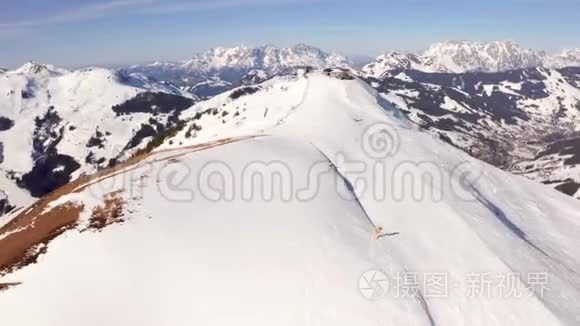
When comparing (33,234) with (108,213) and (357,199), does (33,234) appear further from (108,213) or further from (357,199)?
(357,199)

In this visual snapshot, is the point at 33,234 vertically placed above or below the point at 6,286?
above

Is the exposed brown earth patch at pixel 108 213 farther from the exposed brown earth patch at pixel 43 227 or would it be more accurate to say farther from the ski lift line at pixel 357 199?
the ski lift line at pixel 357 199

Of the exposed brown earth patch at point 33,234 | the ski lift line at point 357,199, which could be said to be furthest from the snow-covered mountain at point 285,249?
the ski lift line at point 357,199

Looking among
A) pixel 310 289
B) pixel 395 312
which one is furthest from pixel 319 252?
pixel 395 312

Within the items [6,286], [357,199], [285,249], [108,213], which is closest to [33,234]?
[108,213]

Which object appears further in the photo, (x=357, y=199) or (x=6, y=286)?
(x=357, y=199)

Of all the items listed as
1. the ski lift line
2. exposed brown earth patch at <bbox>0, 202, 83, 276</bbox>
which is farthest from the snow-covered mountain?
the ski lift line

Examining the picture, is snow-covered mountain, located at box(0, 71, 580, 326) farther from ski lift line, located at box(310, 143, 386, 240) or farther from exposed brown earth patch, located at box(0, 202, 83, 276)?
ski lift line, located at box(310, 143, 386, 240)

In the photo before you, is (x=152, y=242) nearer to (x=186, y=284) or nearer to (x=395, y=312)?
(x=186, y=284)
